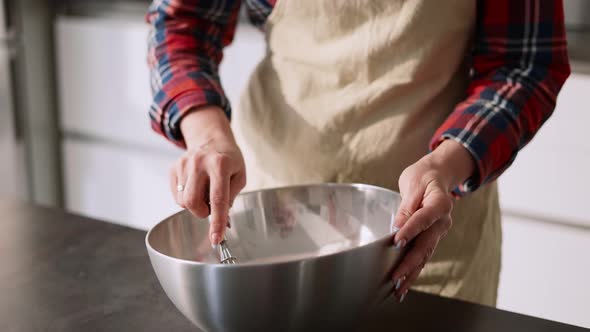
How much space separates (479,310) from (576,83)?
865 millimetres

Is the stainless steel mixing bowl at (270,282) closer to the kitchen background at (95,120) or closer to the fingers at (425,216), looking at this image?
the fingers at (425,216)

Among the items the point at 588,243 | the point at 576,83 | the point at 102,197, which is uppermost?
the point at 576,83

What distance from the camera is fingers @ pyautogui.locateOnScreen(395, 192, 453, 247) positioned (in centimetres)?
57

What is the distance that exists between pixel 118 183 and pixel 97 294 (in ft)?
4.67

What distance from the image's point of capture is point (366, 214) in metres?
0.74

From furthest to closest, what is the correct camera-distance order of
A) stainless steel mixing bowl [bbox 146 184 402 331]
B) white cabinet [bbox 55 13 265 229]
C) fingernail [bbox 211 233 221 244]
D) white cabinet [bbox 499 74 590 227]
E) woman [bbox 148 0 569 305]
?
white cabinet [bbox 55 13 265 229], white cabinet [bbox 499 74 590 227], woman [bbox 148 0 569 305], fingernail [bbox 211 233 221 244], stainless steel mixing bowl [bbox 146 184 402 331]

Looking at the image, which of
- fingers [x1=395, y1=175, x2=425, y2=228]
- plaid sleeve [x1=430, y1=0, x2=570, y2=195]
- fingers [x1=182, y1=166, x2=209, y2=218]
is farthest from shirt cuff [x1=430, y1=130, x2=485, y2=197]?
fingers [x1=182, y1=166, x2=209, y2=218]

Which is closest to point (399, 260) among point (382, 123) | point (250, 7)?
point (382, 123)

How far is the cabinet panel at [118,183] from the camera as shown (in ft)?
6.64

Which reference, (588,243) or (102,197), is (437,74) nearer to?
(588,243)

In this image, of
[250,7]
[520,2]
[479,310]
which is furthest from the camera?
[250,7]

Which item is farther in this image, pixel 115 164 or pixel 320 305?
pixel 115 164

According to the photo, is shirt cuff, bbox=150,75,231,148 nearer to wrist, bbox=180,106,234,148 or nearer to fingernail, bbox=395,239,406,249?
wrist, bbox=180,106,234,148

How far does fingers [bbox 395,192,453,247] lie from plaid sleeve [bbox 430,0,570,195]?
126 millimetres
